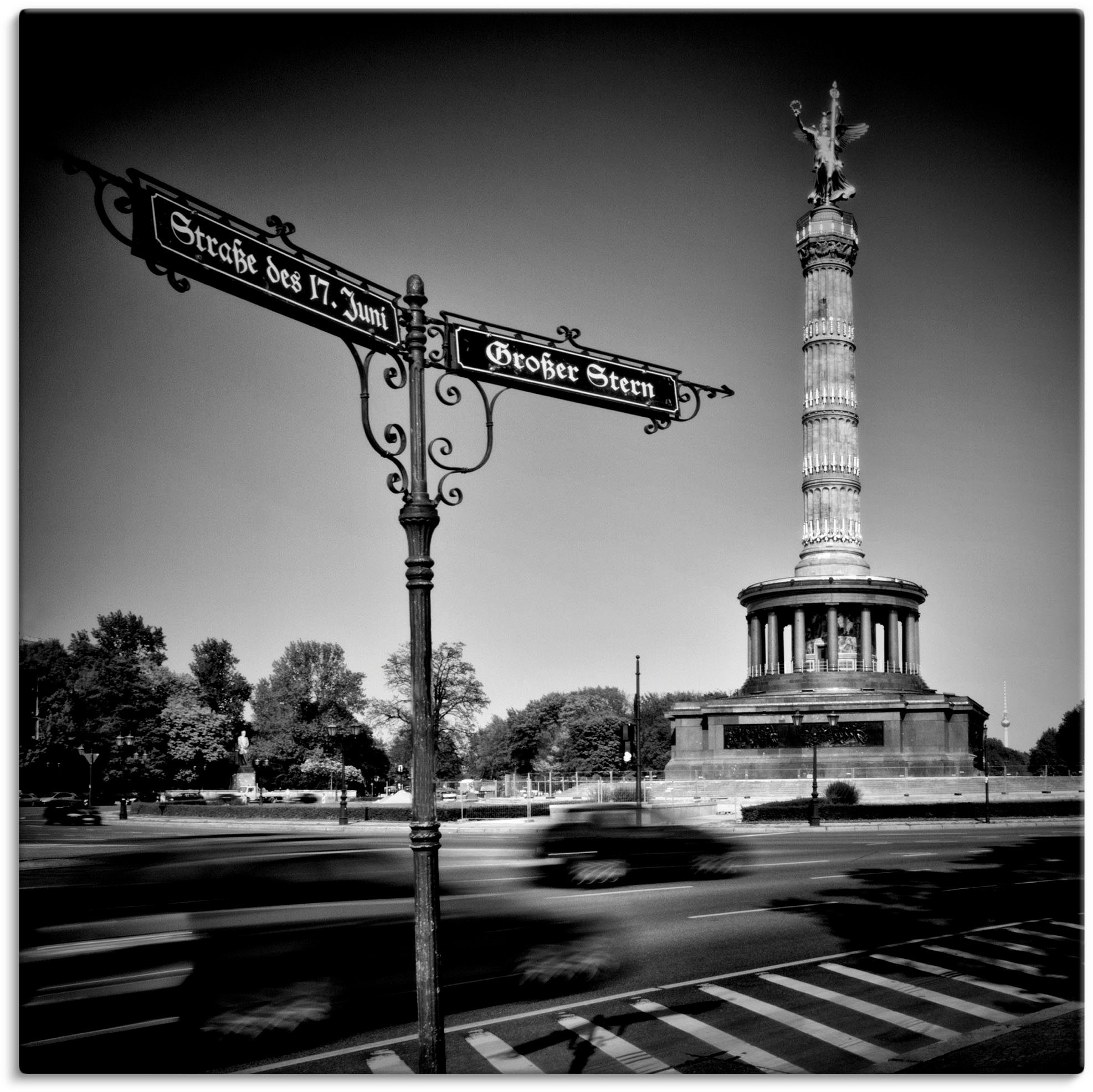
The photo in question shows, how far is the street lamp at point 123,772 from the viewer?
48594mm

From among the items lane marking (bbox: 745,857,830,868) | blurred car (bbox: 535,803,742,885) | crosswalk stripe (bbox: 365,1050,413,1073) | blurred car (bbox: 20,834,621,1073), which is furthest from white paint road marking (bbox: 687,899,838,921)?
crosswalk stripe (bbox: 365,1050,413,1073)

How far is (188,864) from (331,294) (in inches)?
889

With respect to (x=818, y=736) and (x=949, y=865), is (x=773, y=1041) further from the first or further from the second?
(x=818, y=736)

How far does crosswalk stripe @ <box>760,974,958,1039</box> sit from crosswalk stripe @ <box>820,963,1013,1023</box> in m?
0.56

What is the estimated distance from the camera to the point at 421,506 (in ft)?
18.8

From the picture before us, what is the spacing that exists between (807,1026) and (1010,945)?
5.24 m

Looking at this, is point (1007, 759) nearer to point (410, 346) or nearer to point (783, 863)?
point (783, 863)

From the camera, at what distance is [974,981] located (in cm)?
1116

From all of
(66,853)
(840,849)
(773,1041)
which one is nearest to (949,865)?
(840,849)

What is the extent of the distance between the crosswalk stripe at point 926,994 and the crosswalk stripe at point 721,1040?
216cm

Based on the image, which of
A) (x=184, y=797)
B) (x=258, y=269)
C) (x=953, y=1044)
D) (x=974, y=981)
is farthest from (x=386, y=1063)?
(x=184, y=797)

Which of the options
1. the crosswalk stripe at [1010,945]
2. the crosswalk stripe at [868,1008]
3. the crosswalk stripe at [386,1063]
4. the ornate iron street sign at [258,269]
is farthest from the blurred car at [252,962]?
the crosswalk stripe at [1010,945]

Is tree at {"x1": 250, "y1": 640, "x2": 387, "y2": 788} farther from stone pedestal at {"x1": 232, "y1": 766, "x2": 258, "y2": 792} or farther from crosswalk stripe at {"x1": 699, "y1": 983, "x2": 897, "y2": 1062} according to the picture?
crosswalk stripe at {"x1": 699, "y1": 983, "x2": 897, "y2": 1062}

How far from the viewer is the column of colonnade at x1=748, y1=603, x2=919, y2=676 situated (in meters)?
59.4
